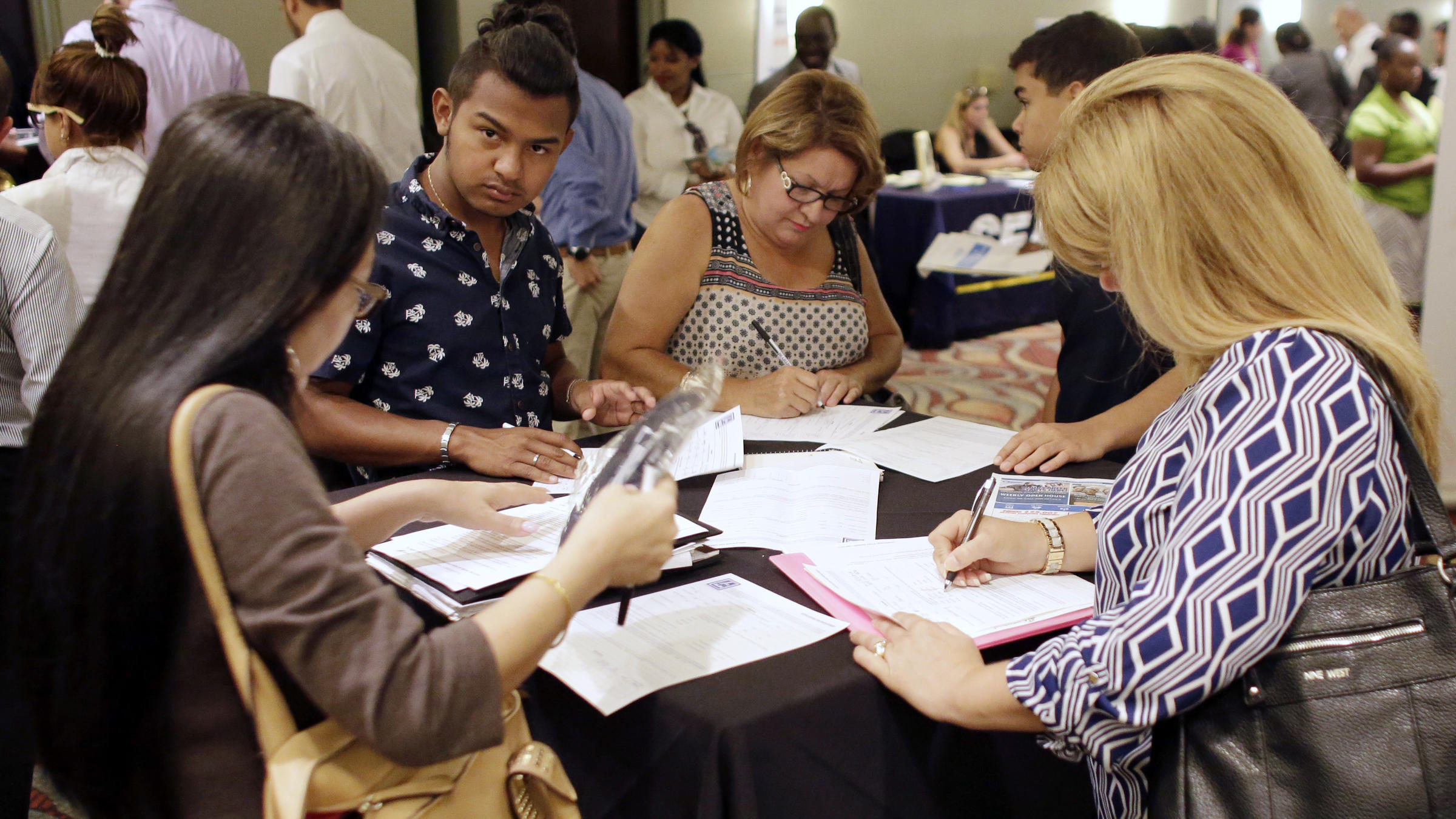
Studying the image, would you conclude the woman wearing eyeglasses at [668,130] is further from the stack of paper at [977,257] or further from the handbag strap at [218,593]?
the handbag strap at [218,593]

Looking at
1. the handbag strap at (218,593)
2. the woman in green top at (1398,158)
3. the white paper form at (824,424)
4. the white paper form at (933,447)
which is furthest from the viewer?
the woman in green top at (1398,158)

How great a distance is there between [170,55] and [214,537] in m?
3.67

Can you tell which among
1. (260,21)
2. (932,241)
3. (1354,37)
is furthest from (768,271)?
(1354,37)

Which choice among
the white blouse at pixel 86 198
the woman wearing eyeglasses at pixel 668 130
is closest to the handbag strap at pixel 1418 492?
the white blouse at pixel 86 198

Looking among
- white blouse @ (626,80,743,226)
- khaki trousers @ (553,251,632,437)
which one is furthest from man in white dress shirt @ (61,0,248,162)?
white blouse @ (626,80,743,226)

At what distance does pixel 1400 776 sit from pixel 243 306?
1.02 meters

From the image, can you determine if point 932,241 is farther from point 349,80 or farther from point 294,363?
point 294,363

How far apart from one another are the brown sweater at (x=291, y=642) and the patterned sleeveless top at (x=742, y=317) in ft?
4.91

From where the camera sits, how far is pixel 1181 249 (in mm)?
995

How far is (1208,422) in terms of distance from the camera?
0.93 meters

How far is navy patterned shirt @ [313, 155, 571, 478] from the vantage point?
5.76ft

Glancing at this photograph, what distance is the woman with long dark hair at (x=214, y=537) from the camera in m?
0.75

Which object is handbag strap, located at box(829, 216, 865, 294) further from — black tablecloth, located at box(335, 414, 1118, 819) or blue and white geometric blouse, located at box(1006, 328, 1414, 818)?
blue and white geometric blouse, located at box(1006, 328, 1414, 818)

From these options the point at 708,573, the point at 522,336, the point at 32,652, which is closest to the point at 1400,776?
the point at 708,573
